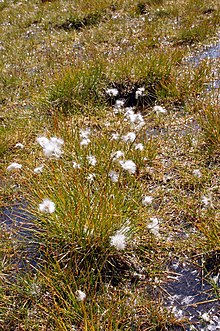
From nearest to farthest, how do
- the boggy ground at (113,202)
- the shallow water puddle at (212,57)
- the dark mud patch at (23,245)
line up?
the boggy ground at (113,202)
the dark mud patch at (23,245)
the shallow water puddle at (212,57)

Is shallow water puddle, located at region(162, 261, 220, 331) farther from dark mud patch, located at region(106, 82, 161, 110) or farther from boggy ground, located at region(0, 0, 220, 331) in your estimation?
dark mud patch, located at region(106, 82, 161, 110)

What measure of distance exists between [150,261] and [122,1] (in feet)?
37.5

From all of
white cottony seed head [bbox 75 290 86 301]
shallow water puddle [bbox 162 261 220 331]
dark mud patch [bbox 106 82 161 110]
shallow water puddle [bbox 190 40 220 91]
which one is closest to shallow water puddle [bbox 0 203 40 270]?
white cottony seed head [bbox 75 290 86 301]

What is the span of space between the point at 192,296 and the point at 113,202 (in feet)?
3.57

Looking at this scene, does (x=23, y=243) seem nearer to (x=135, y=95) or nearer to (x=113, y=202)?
(x=113, y=202)

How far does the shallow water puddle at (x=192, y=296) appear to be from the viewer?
2779 mm

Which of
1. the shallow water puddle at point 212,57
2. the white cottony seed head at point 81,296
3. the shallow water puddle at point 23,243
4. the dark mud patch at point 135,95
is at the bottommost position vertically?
the shallow water puddle at point 212,57

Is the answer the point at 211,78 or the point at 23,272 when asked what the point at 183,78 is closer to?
the point at 211,78

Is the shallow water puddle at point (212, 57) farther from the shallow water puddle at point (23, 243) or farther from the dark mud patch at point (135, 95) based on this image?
the shallow water puddle at point (23, 243)

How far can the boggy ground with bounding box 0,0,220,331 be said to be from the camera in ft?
9.50

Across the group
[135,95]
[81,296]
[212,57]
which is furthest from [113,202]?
[212,57]

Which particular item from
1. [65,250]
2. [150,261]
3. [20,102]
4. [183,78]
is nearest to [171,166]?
[150,261]

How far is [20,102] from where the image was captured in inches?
285

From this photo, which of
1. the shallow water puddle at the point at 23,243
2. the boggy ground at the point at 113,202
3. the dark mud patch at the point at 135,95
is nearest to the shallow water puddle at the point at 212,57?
the boggy ground at the point at 113,202
